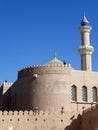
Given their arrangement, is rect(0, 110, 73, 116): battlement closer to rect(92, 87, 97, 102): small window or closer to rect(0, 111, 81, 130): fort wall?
rect(0, 111, 81, 130): fort wall

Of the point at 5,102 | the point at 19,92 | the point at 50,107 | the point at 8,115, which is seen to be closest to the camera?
the point at 8,115

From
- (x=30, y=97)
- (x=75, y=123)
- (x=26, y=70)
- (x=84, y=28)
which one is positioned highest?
(x=84, y=28)

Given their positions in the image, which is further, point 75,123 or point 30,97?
point 30,97

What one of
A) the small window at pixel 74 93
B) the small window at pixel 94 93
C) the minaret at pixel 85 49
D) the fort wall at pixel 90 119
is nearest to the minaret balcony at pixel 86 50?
the minaret at pixel 85 49

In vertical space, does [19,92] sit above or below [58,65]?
below

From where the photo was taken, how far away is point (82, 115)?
40.0 meters

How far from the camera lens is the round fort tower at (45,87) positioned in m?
43.3

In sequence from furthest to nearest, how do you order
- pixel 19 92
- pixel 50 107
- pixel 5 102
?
1. pixel 5 102
2. pixel 19 92
3. pixel 50 107

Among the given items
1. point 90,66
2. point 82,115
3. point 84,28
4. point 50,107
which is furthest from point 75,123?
point 84,28

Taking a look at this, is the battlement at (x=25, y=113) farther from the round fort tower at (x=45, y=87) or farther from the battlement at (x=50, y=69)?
the battlement at (x=50, y=69)

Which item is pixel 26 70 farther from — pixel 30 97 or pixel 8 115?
pixel 8 115

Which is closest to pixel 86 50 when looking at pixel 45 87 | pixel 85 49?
pixel 85 49

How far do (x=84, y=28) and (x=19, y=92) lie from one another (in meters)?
13.8

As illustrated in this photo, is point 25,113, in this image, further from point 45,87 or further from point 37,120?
point 45,87
